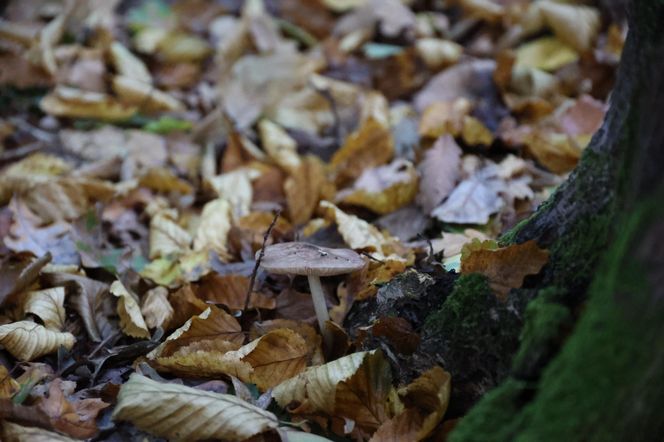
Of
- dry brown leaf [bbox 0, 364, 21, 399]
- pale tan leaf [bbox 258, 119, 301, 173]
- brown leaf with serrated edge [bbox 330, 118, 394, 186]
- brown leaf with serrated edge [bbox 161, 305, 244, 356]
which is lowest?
dry brown leaf [bbox 0, 364, 21, 399]

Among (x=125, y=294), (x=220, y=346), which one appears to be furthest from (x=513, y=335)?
(x=125, y=294)

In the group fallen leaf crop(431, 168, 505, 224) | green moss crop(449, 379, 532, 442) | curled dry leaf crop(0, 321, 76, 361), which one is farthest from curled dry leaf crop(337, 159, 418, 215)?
green moss crop(449, 379, 532, 442)

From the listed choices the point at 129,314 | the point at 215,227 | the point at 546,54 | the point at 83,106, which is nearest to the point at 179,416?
the point at 129,314

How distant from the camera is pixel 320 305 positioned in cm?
232

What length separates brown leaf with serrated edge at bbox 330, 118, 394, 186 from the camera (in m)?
3.79

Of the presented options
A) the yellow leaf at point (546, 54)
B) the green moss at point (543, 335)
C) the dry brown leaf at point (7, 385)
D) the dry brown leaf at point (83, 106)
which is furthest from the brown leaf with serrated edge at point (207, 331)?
the yellow leaf at point (546, 54)

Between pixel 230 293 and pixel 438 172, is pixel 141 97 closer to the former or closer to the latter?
pixel 438 172

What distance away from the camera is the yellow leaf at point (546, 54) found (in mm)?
4586

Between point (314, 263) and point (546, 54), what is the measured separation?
3216 millimetres

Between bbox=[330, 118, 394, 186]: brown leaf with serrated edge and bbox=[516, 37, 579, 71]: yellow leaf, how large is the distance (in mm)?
1280

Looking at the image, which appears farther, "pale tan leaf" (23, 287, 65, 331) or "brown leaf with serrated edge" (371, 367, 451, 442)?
"pale tan leaf" (23, 287, 65, 331)

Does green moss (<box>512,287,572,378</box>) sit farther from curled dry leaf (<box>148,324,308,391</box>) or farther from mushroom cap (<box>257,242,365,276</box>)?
curled dry leaf (<box>148,324,308,391</box>)

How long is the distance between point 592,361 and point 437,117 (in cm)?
267

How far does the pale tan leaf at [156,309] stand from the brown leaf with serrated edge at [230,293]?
0.14 meters
